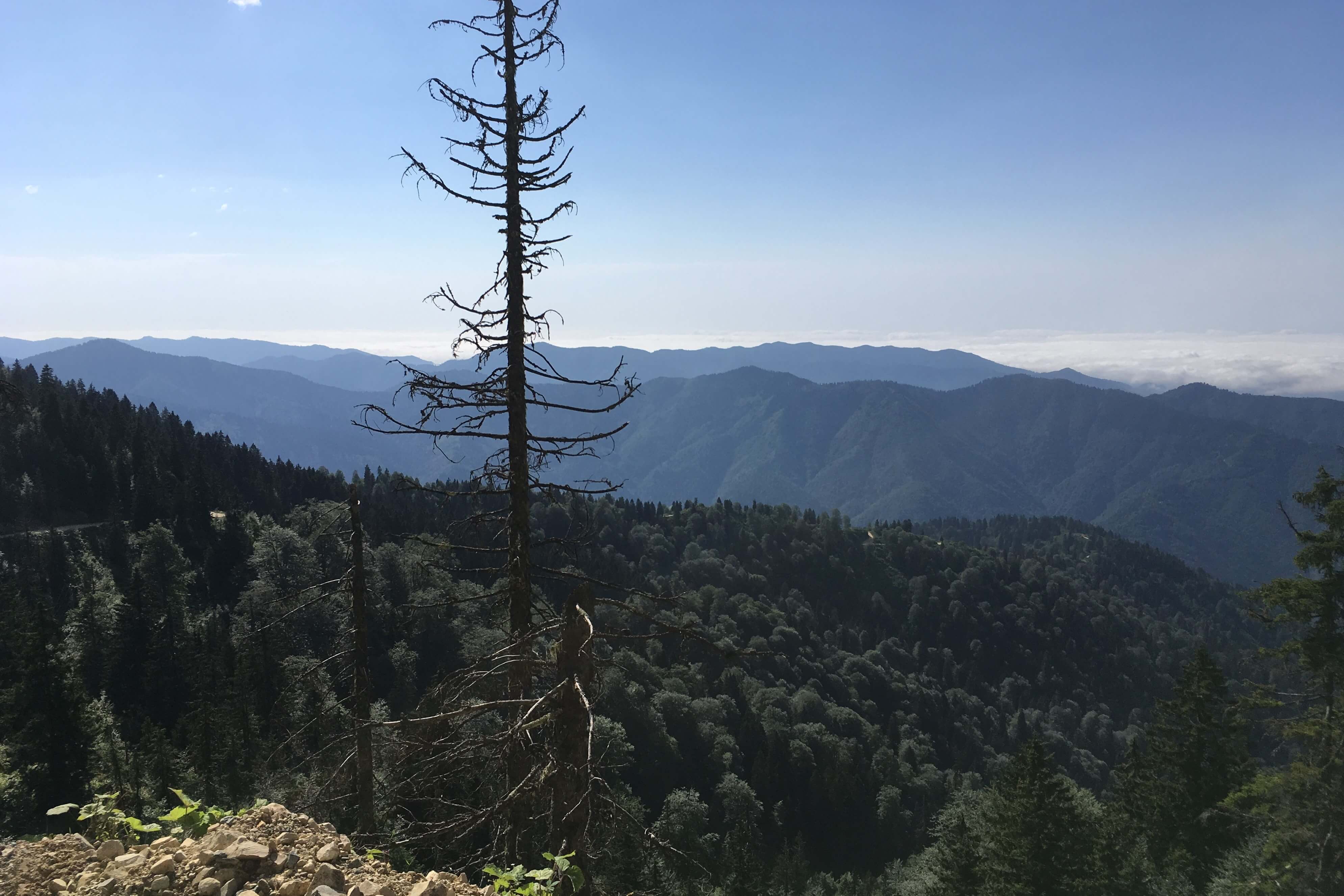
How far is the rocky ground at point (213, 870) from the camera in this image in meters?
5.72

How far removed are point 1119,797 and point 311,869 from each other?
54494 mm

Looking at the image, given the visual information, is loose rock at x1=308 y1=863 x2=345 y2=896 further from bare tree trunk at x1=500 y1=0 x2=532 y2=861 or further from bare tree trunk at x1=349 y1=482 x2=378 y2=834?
bare tree trunk at x1=349 y1=482 x2=378 y2=834

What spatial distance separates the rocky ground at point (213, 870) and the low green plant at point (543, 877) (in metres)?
0.57

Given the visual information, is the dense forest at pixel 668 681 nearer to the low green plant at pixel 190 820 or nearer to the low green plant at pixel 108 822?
the low green plant at pixel 190 820

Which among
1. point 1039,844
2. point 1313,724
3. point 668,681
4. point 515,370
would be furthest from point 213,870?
point 668,681

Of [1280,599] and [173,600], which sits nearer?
[1280,599]

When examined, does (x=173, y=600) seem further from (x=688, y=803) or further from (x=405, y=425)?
(x=405, y=425)

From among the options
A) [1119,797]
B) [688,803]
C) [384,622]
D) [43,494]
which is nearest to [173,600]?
[384,622]

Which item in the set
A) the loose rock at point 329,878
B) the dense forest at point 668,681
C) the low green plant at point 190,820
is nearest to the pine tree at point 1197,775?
the dense forest at point 668,681

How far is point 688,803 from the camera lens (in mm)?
65812

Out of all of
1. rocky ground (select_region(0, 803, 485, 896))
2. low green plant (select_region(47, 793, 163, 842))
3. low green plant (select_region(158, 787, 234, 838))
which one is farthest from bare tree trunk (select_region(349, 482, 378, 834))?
rocky ground (select_region(0, 803, 485, 896))

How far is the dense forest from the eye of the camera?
27.1 m

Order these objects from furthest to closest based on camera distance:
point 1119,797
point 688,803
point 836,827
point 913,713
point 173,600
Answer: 1. point 913,713
2. point 836,827
3. point 173,600
4. point 688,803
5. point 1119,797

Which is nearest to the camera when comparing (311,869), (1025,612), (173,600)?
(311,869)
